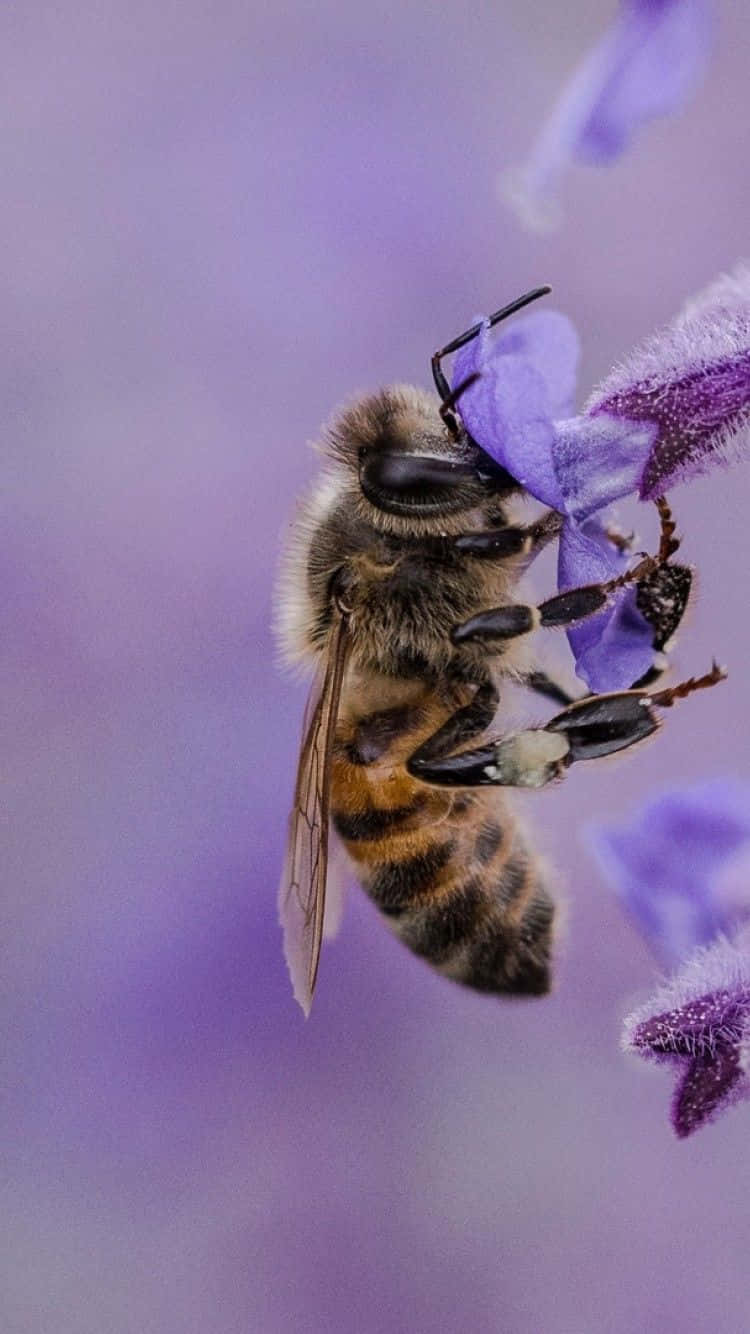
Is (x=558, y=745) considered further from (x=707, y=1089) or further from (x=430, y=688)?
(x=707, y=1089)

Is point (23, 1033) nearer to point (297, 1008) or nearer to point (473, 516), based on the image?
point (297, 1008)

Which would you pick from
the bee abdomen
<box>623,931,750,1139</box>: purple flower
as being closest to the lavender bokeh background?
the bee abdomen

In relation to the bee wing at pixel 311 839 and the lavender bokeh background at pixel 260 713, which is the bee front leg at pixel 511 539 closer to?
the bee wing at pixel 311 839

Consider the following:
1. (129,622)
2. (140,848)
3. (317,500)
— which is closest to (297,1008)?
(140,848)

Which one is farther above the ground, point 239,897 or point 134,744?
point 134,744

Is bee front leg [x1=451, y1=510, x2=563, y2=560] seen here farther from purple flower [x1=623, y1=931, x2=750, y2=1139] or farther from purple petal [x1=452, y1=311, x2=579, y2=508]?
purple flower [x1=623, y1=931, x2=750, y2=1139]

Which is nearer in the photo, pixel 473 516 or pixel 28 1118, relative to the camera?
pixel 473 516
